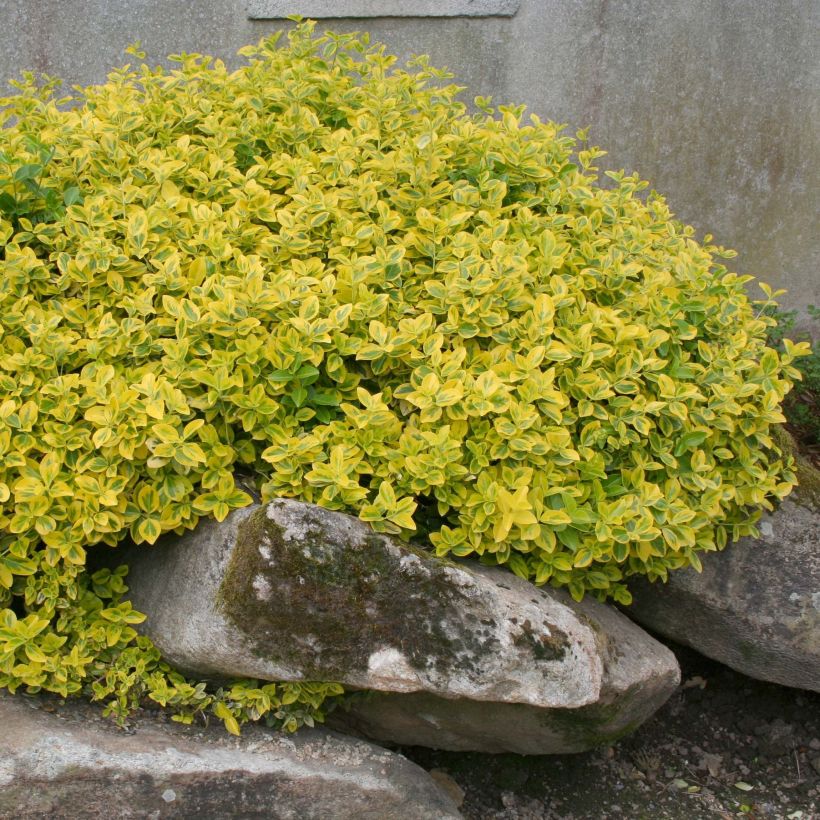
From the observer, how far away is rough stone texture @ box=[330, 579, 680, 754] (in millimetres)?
2408

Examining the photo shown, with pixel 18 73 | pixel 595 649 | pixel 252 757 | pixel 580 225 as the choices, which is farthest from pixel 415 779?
pixel 18 73

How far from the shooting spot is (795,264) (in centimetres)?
463

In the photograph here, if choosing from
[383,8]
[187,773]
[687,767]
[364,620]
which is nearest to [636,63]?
[383,8]

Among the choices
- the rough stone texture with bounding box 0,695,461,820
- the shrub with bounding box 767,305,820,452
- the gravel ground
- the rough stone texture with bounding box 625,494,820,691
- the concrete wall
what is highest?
the concrete wall

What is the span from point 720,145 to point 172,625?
364cm

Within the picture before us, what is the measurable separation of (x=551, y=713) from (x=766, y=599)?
0.81 meters

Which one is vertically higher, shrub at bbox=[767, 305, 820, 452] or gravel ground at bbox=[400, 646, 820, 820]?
shrub at bbox=[767, 305, 820, 452]

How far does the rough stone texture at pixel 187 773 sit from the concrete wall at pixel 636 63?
337 centimetres

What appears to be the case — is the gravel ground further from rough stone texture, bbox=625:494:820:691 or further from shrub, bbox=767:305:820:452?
shrub, bbox=767:305:820:452

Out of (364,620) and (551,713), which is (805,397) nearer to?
(551,713)

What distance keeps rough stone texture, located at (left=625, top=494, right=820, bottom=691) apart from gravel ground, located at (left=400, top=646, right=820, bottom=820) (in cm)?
51

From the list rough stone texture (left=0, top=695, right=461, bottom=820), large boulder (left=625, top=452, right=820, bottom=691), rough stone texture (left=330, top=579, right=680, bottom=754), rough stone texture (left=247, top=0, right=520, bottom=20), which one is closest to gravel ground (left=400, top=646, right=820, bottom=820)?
rough stone texture (left=330, top=579, right=680, bottom=754)

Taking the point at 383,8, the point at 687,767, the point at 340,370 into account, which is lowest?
the point at 687,767

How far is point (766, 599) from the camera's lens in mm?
2746
